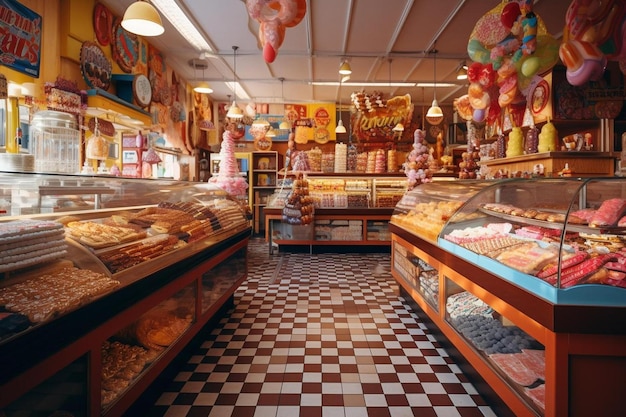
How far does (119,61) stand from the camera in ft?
20.9

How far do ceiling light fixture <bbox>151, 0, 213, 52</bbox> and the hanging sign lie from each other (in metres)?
2.02

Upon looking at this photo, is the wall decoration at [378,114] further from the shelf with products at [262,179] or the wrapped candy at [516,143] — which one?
the shelf with products at [262,179]

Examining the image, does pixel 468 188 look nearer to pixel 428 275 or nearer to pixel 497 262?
pixel 428 275

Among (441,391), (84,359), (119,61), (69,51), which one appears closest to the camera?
(84,359)

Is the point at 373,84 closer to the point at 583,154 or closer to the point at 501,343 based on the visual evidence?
the point at 583,154

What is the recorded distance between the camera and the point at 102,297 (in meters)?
1.85

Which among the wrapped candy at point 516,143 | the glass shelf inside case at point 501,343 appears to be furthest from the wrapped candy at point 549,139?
the glass shelf inside case at point 501,343

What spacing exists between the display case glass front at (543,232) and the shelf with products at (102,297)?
2.10 m

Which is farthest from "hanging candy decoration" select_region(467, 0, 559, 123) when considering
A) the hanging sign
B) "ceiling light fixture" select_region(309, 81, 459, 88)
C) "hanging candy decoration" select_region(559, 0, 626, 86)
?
"ceiling light fixture" select_region(309, 81, 459, 88)

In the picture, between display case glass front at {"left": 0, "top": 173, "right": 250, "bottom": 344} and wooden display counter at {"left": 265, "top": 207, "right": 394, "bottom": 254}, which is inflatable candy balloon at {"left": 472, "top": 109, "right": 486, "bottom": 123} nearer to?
wooden display counter at {"left": 265, "top": 207, "right": 394, "bottom": 254}

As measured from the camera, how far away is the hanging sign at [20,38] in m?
Answer: 3.98

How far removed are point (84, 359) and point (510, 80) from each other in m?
4.55

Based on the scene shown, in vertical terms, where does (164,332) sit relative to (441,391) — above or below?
above

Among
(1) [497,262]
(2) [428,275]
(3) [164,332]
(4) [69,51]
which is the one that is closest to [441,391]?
(1) [497,262]
